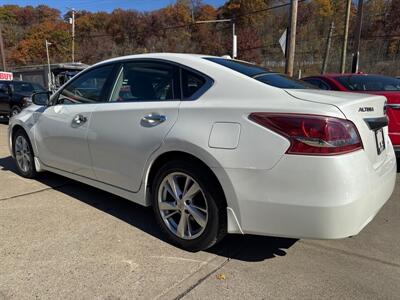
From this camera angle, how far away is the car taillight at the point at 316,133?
240cm

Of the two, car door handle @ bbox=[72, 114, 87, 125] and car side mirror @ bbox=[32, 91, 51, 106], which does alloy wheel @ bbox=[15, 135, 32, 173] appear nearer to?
car side mirror @ bbox=[32, 91, 51, 106]

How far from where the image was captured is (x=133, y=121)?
10.9 feet

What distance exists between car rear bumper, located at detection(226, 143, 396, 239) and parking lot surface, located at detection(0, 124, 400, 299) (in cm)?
42

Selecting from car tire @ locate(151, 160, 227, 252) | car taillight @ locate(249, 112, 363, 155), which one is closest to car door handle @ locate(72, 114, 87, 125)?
car tire @ locate(151, 160, 227, 252)

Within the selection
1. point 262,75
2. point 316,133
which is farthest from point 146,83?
point 316,133

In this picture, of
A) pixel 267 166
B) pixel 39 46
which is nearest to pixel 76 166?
pixel 267 166

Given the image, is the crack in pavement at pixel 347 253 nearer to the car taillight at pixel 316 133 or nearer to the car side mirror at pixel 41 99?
the car taillight at pixel 316 133

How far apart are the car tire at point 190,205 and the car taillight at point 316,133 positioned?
686mm

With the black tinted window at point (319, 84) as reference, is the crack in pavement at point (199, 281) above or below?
below

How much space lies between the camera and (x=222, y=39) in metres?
46.3

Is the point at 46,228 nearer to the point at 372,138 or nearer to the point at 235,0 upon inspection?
the point at 372,138

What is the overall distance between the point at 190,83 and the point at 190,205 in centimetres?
100

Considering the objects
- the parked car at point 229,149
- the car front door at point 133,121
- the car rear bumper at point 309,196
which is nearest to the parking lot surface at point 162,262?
the parked car at point 229,149

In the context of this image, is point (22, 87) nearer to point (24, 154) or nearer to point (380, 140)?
point (24, 154)
